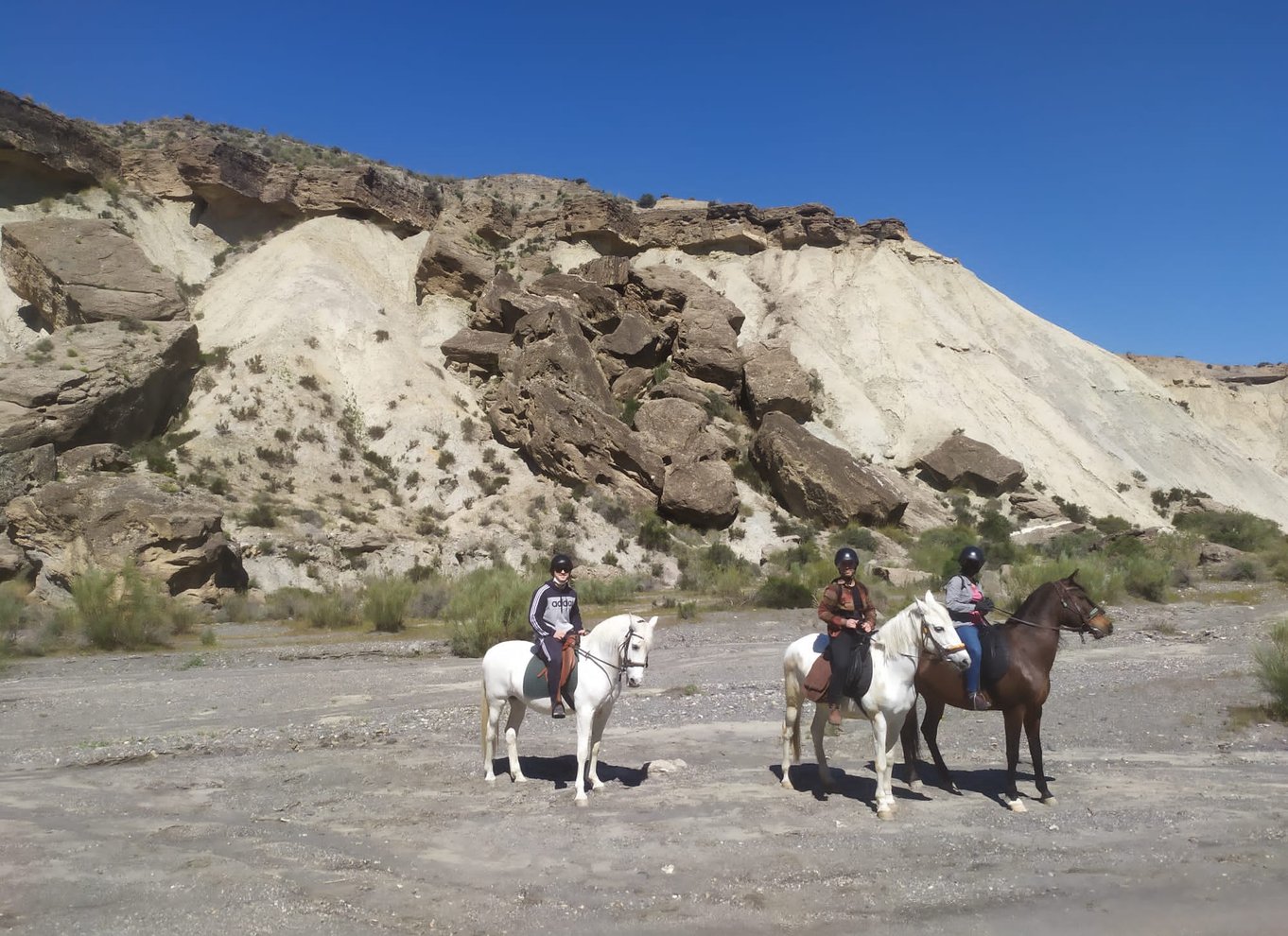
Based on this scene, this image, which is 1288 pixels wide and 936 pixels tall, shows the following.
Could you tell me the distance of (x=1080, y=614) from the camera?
26.2 ft

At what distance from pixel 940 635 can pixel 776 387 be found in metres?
36.9

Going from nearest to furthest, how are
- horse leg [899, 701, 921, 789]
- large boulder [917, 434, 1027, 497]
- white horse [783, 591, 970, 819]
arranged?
white horse [783, 591, 970, 819]
horse leg [899, 701, 921, 789]
large boulder [917, 434, 1027, 497]

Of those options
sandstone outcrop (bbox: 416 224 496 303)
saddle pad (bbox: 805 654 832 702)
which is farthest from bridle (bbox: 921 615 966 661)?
sandstone outcrop (bbox: 416 224 496 303)

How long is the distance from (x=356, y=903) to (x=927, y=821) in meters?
4.37

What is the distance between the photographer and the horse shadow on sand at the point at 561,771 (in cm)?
863

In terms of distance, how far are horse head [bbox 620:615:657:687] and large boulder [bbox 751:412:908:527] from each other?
29.5 metres

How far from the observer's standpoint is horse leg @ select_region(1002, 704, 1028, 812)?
7516mm

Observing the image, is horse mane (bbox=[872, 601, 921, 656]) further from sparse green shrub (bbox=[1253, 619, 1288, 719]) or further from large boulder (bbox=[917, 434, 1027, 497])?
large boulder (bbox=[917, 434, 1027, 497])

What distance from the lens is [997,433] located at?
48.6m

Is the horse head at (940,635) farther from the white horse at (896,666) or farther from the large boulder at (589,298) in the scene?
the large boulder at (589,298)

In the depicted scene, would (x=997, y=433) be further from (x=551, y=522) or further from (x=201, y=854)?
(x=201, y=854)

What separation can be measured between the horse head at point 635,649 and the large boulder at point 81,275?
112 feet

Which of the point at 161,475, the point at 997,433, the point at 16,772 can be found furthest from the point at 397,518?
the point at 997,433

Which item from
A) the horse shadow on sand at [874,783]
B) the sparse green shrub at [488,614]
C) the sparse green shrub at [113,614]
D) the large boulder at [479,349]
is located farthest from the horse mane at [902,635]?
the large boulder at [479,349]
